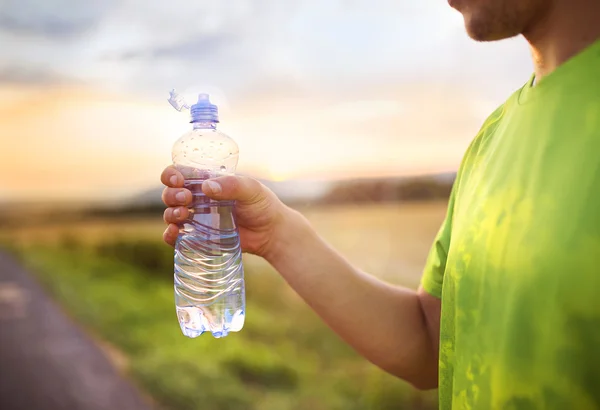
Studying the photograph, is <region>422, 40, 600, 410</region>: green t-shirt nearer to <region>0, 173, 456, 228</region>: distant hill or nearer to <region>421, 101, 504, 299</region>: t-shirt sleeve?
<region>421, 101, 504, 299</region>: t-shirt sleeve

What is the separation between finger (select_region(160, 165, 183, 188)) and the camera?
0.87 metres

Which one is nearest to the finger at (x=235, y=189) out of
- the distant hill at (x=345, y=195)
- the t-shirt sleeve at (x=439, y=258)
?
the t-shirt sleeve at (x=439, y=258)

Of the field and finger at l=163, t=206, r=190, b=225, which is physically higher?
finger at l=163, t=206, r=190, b=225

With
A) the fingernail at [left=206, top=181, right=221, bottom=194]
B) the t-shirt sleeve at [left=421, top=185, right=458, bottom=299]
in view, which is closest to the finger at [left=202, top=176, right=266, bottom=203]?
the fingernail at [left=206, top=181, right=221, bottom=194]

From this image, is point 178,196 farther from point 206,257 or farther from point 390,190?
point 390,190

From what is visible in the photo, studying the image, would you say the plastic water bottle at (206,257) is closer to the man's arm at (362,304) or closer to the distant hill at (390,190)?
the man's arm at (362,304)

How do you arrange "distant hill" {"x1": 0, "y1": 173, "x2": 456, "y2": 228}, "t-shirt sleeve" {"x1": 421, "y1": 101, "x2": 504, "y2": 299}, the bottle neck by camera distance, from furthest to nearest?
"distant hill" {"x1": 0, "y1": 173, "x2": 456, "y2": 228} < the bottle neck < "t-shirt sleeve" {"x1": 421, "y1": 101, "x2": 504, "y2": 299}

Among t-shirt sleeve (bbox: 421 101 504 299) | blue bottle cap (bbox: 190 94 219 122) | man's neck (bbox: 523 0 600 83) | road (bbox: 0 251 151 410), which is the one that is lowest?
road (bbox: 0 251 151 410)

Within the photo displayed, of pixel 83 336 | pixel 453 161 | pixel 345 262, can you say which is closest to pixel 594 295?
pixel 345 262

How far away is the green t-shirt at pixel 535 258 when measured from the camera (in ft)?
1.79

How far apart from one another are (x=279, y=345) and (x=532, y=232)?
4.64ft

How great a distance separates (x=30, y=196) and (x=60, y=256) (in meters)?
0.24

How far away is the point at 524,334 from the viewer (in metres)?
0.58

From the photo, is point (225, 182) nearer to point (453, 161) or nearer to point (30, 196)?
point (453, 161)
